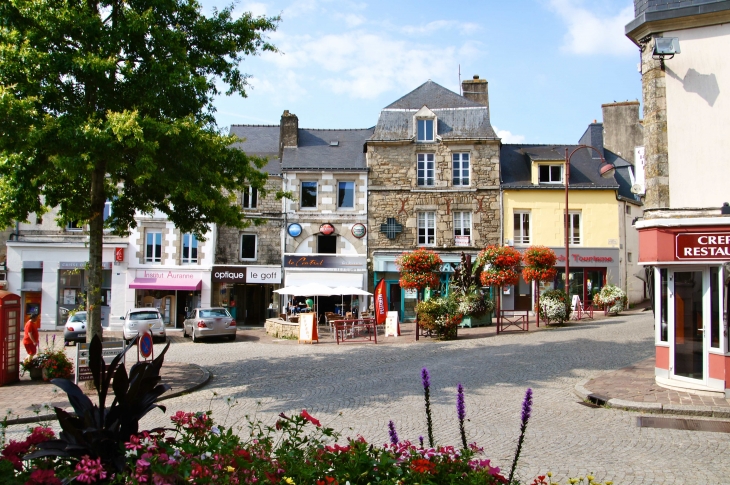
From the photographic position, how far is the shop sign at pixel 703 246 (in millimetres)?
9484

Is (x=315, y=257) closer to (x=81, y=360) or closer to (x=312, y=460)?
(x=81, y=360)

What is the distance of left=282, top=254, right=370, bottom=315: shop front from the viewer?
28062mm

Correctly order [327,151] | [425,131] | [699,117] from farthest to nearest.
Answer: [327,151] → [425,131] → [699,117]

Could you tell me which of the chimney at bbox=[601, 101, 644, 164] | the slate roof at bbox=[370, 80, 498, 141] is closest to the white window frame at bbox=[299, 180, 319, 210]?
the slate roof at bbox=[370, 80, 498, 141]

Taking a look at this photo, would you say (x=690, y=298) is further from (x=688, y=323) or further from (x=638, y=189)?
(x=638, y=189)

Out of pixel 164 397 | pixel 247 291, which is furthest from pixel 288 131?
pixel 164 397

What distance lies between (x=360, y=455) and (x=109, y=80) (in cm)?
977

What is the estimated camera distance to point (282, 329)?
72.5 feet

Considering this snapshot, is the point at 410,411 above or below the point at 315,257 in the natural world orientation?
below

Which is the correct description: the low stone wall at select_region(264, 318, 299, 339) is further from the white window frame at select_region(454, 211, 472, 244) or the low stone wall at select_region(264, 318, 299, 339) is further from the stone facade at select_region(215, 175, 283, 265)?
the white window frame at select_region(454, 211, 472, 244)

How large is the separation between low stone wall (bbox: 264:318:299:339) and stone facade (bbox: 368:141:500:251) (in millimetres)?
7372

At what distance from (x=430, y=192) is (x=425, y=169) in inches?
48.5

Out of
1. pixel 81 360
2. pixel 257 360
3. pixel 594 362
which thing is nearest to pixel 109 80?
pixel 81 360

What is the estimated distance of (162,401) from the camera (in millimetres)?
10367
